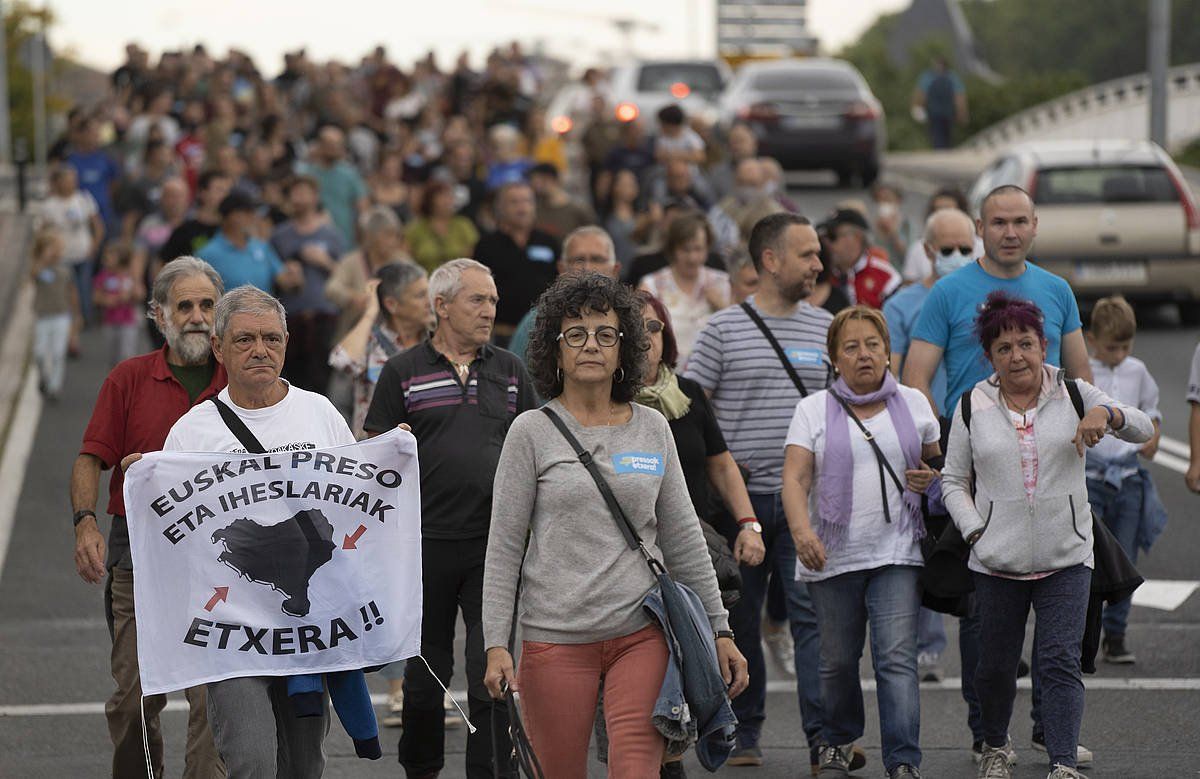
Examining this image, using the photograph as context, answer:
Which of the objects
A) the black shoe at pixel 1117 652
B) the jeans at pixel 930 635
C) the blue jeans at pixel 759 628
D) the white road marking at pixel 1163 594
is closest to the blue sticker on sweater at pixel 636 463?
Answer: the blue jeans at pixel 759 628

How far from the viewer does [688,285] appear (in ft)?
36.1

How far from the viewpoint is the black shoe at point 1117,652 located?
32.7 feet

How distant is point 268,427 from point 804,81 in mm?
25580

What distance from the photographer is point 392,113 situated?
3144 centimetres

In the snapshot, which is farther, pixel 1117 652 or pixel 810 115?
pixel 810 115

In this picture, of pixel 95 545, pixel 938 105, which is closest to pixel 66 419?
pixel 95 545

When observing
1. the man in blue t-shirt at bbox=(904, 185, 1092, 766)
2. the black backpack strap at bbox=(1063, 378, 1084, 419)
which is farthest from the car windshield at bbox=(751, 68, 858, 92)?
the black backpack strap at bbox=(1063, 378, 1084, 419)

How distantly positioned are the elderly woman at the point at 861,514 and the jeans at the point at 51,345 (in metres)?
11.4

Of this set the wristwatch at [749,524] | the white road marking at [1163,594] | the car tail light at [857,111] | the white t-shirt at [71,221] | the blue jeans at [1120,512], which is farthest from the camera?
the car tail light at [857,111]

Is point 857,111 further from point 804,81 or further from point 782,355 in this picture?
point 782,355

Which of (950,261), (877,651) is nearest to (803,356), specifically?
(877,651)

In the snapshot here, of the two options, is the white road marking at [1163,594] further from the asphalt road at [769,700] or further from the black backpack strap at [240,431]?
the black backpack strap at [240,431]

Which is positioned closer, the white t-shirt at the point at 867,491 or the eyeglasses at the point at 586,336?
the eyeglasses at the point at 586,336

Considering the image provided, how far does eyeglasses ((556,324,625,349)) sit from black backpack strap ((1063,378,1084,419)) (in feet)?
7.15
